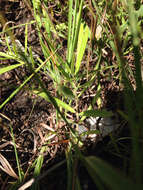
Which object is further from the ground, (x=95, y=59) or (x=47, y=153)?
(x=95, y=59)

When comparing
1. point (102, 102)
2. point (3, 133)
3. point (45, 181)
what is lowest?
point (45, 181)

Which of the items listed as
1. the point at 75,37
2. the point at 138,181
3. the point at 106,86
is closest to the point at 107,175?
the point at 138,181

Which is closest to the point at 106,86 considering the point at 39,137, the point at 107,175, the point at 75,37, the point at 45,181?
the point at 75,37

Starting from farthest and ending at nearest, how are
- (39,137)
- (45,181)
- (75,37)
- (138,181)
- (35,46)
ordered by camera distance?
(35,46) → (39,137) → (45,181) → (75,37) → (138,181)

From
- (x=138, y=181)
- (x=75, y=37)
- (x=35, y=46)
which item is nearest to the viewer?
(x=138, y=181)

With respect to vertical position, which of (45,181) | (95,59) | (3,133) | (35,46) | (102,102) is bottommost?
(45,181)

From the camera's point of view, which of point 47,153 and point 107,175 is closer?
point 107,175

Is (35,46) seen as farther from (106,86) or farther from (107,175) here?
(107,175)

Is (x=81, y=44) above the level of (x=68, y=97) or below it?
above

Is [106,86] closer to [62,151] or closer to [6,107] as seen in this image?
[62,151]

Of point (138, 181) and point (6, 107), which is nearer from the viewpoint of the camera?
point (138, 181)
